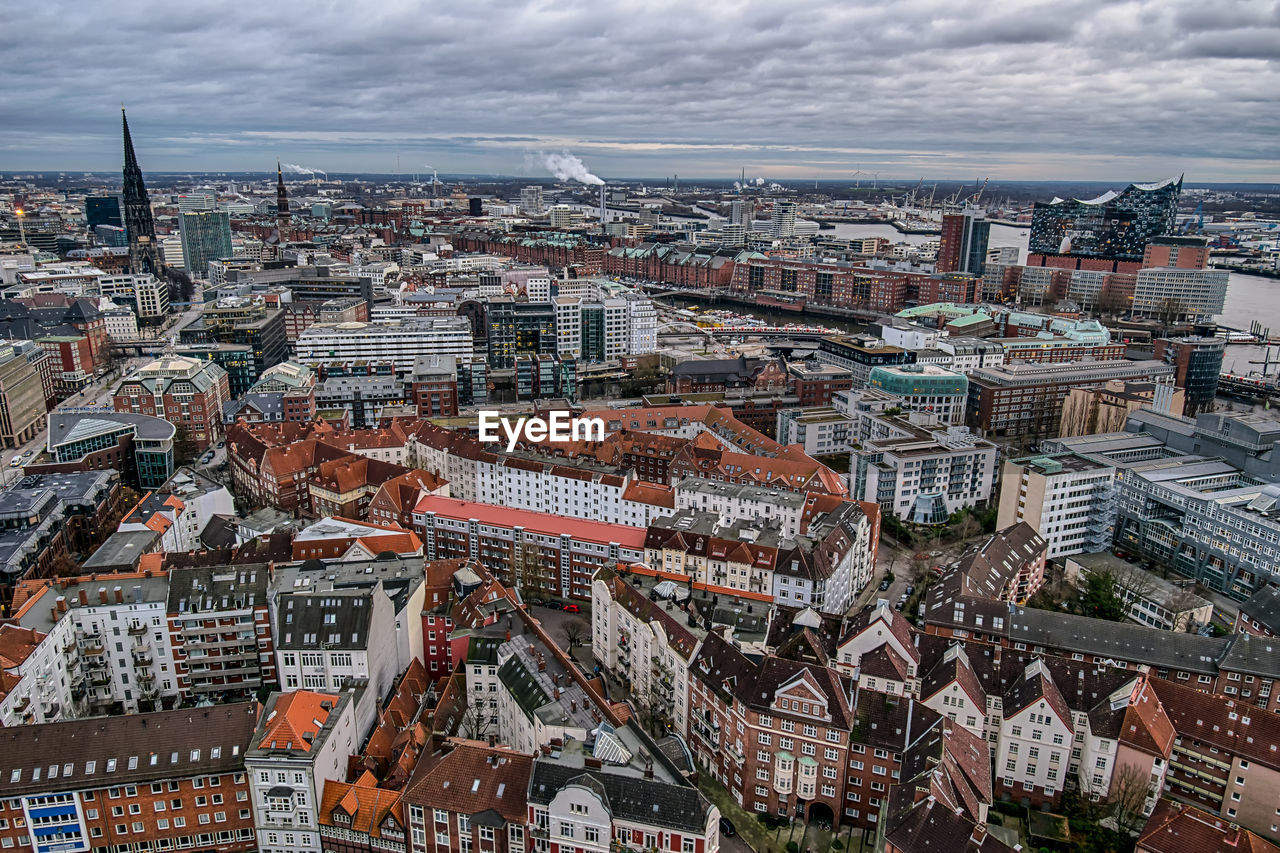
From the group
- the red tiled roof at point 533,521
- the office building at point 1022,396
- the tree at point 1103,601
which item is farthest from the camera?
the office building at point 1022,396

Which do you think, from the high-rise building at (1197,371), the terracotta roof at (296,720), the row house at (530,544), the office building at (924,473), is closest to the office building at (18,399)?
the row house at (530,544)

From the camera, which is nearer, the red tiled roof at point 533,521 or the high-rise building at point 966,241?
the red tiled roof at point 533,521

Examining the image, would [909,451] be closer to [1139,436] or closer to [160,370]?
[1139,436]

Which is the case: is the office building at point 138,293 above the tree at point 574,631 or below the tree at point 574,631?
above

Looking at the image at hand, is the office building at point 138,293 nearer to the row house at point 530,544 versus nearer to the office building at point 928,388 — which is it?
the row house at point 530,544

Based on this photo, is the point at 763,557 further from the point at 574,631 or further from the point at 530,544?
the point at 530,544

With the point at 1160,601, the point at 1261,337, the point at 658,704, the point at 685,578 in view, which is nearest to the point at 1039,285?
the point at 1261,337

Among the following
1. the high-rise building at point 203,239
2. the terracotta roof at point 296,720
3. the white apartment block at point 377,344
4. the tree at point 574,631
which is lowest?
the tree at point 574,631
